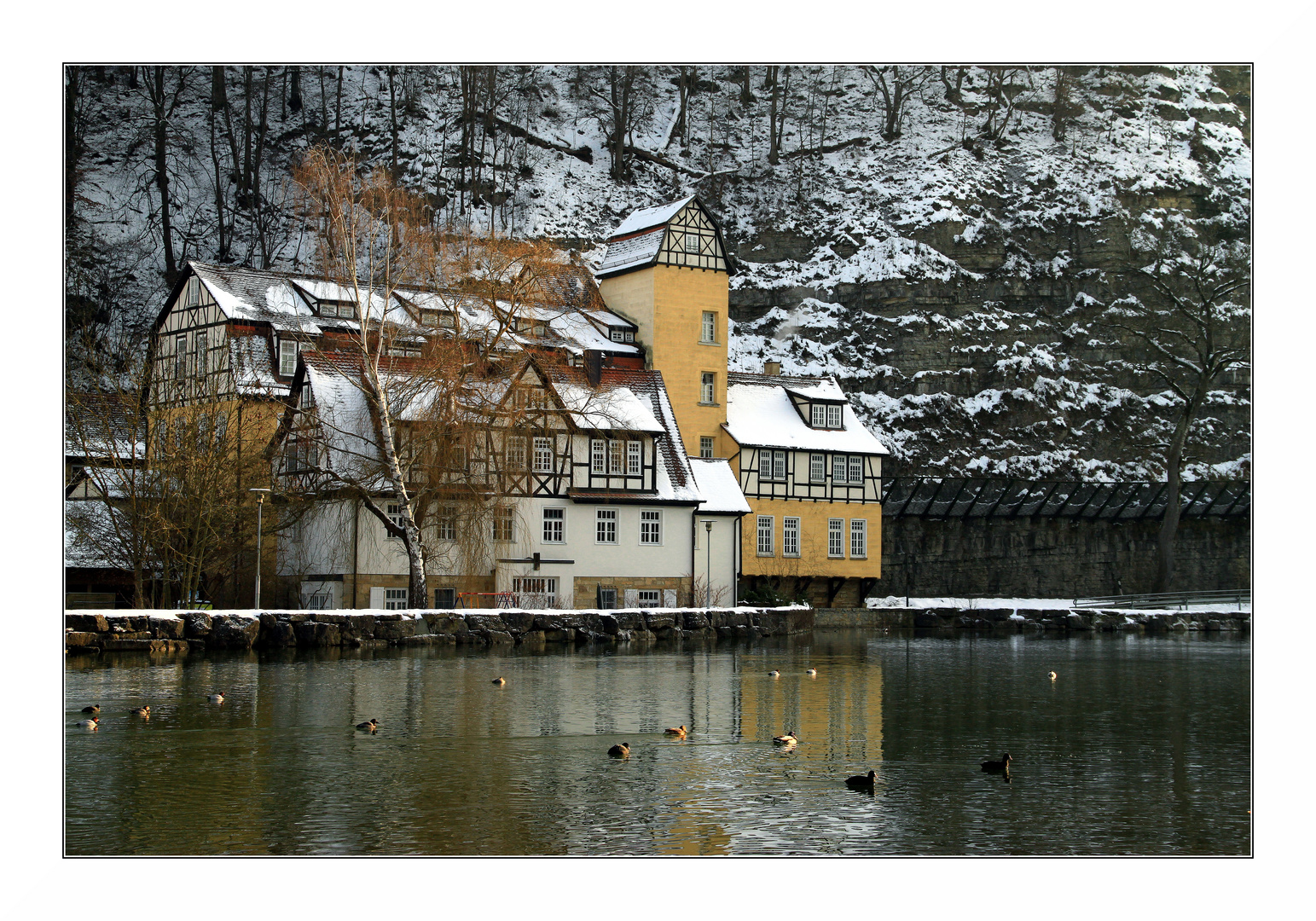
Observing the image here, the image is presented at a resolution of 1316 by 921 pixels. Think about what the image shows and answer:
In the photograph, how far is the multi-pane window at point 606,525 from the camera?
133ft

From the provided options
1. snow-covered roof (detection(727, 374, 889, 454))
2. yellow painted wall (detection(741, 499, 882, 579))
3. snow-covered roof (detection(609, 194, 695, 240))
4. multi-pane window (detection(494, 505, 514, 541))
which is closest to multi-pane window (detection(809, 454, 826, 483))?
snow-covered roof (detection(727, 374, 889, 454))

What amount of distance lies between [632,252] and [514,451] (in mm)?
17423

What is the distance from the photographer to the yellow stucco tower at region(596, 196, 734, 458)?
50.6 metres

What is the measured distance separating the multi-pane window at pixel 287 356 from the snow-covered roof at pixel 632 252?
1265cm

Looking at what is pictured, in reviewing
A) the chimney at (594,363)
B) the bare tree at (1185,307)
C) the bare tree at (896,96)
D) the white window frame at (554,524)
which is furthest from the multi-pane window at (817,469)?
the bare tree at (896,96)

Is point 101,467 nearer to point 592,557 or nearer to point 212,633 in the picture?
point 212,633

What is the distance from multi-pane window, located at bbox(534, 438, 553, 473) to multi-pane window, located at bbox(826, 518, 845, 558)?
13.4 meters

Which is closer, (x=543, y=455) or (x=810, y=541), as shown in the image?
(x=543, y=455)

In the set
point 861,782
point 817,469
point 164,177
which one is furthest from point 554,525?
point 164,177

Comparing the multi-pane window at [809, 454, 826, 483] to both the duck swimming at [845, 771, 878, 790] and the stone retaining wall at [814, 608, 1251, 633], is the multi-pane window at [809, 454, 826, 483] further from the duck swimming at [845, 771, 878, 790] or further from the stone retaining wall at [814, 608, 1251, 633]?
the duck swimming at [845, 771, 878, 790]

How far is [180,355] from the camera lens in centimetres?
4047

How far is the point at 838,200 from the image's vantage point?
7731 cm

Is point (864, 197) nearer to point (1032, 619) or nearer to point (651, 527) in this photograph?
point (1032, 619)

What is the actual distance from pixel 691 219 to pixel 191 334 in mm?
17710
